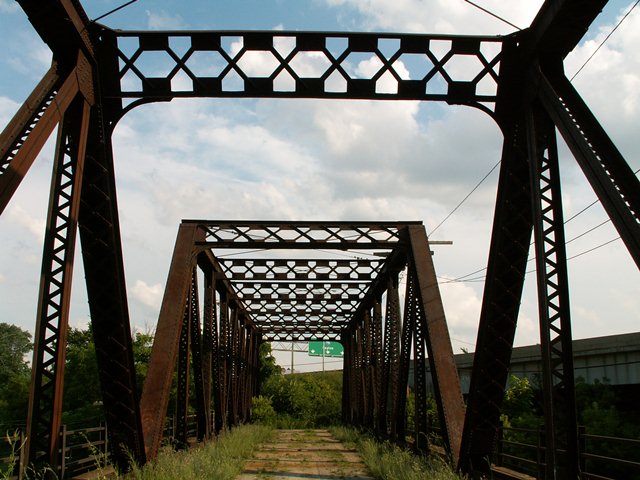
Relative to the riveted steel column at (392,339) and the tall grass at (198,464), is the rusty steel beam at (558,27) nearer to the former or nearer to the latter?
the tall grass at (198,464)

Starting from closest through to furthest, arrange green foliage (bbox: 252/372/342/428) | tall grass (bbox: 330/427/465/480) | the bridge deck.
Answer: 1. tall grass (bbox: 330/427/465/480)
2. the bridge deck
3. green foliage (bbox: 252/372/342/428)

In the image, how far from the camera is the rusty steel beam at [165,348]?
Answer: 12352 millimetres

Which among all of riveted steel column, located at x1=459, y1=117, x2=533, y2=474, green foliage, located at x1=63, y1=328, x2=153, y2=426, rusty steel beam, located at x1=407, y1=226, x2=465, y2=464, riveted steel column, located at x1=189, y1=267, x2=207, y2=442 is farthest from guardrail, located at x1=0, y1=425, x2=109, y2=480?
green foliage, located at x1=63, y1=328, x2=153, y2=426

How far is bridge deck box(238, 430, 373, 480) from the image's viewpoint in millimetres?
15023

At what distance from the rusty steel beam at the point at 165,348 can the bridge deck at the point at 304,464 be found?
292cm

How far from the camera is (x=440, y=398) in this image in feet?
41.0

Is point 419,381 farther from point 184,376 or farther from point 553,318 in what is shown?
point 553,318

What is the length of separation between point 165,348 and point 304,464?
601 cm

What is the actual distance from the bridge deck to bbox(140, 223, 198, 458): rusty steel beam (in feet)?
9.57

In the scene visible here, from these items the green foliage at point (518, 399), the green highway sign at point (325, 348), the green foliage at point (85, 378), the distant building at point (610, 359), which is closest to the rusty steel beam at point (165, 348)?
the distant building at point (610, 359)

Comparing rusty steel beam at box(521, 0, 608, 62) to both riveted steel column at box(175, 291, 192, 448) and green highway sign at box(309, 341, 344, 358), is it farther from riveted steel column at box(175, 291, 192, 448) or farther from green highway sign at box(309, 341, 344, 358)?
green highway sign at box(309, 341, 344, 358)

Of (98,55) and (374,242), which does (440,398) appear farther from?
(98,55)

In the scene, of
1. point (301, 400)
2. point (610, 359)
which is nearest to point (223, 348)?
point (610, 359)

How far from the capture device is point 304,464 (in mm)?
17672
